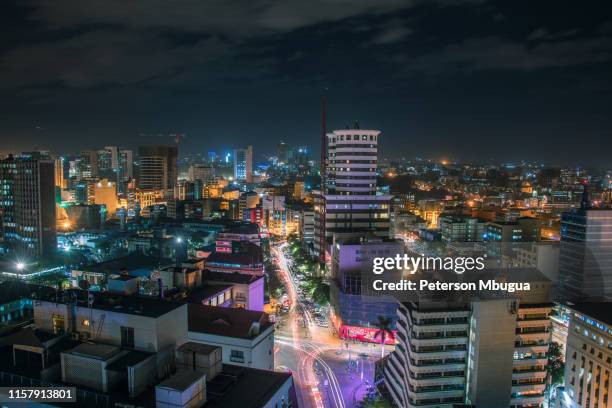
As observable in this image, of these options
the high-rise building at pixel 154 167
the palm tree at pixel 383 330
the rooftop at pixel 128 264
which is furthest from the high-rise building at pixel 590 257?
the high-rise building at pixel 154 167

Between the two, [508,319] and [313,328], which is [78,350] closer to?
[508,319]

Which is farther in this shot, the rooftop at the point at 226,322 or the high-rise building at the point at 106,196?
the high-rise building at the point at 106,196

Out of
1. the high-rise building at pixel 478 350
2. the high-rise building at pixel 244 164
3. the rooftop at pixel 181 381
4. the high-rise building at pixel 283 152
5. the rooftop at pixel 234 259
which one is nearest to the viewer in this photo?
the rooftop at pixel 181 381

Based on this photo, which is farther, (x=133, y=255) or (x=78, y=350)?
(x=133, y=255)

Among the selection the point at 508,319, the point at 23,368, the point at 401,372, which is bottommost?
the point at 401,372

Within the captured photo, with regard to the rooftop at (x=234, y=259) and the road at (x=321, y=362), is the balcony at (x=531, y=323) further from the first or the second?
the rooftop at (x=234, y=259)

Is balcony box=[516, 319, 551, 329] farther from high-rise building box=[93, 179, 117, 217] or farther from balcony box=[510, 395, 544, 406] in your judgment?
high-rise building box=[93, 179, 117, 217]

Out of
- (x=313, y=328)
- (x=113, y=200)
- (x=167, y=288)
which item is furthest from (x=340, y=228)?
(x=113, y=200)
